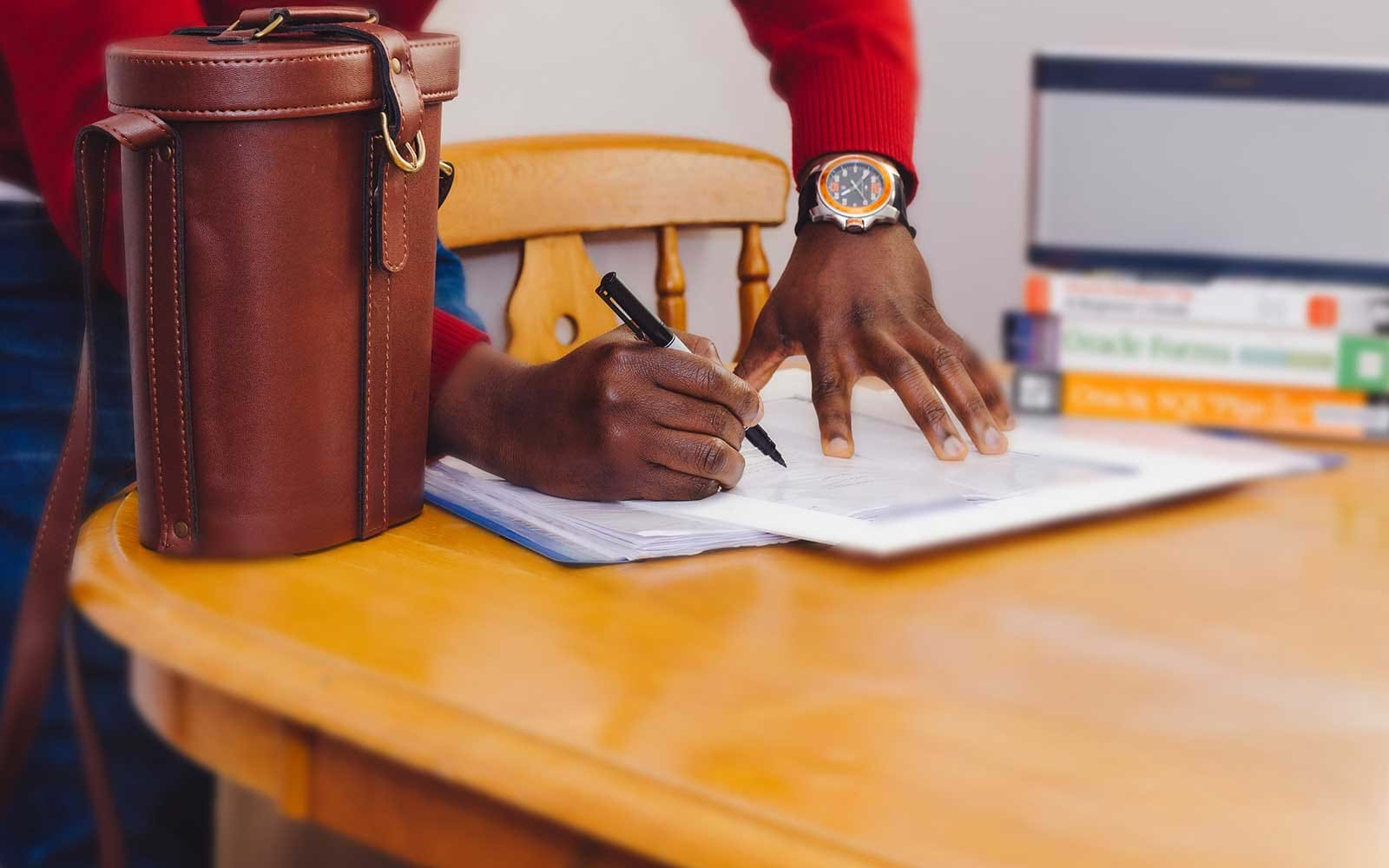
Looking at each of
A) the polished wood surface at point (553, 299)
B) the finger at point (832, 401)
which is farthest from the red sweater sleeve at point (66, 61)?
the polished wood surface at point (553, 299)

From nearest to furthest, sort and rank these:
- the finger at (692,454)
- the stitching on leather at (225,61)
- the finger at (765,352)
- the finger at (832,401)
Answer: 1. the stitching on leather at (225,61)
2. the finger at (692,454)
3. the finger at (832,401)
4. the finger at (765,352)

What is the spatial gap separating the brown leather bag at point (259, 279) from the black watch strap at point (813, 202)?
0.34 metres

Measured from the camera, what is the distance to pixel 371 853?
1.83 feet

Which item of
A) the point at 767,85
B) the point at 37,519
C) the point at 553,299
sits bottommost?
the point at 37,519

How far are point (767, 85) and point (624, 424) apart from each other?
1.13 meters

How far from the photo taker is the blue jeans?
0.85m

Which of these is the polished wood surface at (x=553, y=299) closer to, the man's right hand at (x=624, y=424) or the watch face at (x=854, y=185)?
the watch face at (x=854, y=185)

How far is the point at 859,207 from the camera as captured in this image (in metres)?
0.87

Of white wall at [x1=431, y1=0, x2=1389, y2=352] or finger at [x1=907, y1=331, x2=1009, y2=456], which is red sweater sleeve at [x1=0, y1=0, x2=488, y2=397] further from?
white wall at [x1=431, y1=0, x2=1389, y2=352]

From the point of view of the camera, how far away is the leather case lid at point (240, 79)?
516mm

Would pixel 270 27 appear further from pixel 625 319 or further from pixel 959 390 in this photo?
pixel 959 390

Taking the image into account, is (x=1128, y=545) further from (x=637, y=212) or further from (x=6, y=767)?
(x=637, y=212)

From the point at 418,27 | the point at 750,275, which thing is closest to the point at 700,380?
the point at 418,27

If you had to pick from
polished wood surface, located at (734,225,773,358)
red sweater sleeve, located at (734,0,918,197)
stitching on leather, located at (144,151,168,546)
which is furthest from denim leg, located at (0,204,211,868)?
polished wood surface, located at (734,225,773,358)
